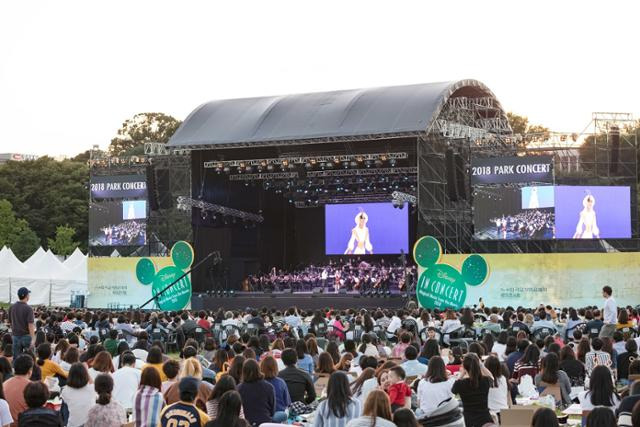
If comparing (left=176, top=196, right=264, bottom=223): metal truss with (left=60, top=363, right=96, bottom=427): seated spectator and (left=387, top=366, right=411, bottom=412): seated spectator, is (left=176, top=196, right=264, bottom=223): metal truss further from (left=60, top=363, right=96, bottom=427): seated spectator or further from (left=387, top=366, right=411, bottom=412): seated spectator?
(left=387, top=366, right=411, bottom=412): seated spectator

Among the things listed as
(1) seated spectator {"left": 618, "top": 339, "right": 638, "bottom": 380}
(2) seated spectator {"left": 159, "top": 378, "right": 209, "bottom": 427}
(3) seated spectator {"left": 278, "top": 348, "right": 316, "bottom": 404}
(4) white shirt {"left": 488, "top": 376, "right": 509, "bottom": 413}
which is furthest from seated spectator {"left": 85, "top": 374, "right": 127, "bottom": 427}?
(1) seated spectator {"left": 618, "top": 339, "right": 638, "bottom": 380}

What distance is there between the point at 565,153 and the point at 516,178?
154cm

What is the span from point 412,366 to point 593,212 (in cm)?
1871

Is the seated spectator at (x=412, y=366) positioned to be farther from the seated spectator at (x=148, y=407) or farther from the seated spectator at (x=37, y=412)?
the seated spectator at (x=37, y=412)

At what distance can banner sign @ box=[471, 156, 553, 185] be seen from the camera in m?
27.6

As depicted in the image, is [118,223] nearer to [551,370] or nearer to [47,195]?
[551,370]

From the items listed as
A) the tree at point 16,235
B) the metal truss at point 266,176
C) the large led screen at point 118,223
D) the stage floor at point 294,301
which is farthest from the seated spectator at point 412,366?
the tree at point 16,235

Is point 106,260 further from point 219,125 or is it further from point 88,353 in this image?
point 88,353

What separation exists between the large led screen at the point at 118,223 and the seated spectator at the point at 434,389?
25282mm

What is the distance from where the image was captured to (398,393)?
781 centimetres

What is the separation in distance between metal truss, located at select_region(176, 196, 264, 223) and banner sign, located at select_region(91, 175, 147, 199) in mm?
1665

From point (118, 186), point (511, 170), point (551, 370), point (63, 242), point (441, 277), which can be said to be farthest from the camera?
point (63, 242)

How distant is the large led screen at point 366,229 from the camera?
108ft

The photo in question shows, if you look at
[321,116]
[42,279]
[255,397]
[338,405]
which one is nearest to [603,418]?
[338,405]
